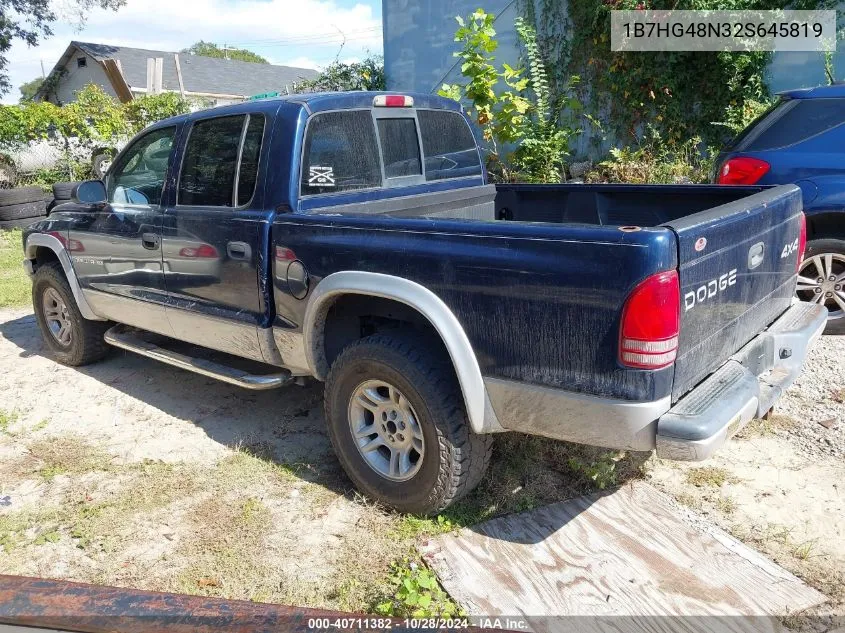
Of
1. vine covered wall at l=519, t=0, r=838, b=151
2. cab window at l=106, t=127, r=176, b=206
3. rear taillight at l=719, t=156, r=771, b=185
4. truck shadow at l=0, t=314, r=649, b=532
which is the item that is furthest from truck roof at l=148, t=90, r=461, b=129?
vine covered wall at l=519, t=0, r=838, b=151

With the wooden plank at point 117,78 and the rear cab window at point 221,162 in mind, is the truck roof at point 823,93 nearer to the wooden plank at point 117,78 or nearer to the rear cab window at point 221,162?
the rear cab window at point 221,162

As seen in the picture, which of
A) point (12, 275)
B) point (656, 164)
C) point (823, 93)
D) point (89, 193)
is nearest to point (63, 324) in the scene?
point (89, 193)

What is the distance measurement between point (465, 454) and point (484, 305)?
0.72m

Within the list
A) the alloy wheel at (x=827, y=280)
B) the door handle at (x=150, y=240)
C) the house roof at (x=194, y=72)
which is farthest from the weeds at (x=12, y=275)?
the house roof at (x=194, y=72)

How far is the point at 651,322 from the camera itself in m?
2.41

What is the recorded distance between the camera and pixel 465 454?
304cm

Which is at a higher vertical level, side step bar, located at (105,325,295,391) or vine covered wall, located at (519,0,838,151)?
vine covered wall, located at (519,0,838,151)

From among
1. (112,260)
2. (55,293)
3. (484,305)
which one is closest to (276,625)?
(484,305)

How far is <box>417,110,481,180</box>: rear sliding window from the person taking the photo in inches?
167

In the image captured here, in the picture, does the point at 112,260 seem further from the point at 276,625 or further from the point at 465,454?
the point at 276,625

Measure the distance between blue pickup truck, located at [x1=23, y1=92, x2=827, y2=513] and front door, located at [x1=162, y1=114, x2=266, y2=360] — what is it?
0.6 inches

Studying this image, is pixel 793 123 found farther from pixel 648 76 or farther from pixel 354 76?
pixel 354 76

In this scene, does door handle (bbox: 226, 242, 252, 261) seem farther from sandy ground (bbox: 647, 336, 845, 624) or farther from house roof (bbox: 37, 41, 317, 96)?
house roof (bbox: 37, 41, 317, 96)

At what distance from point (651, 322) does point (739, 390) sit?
631mm
